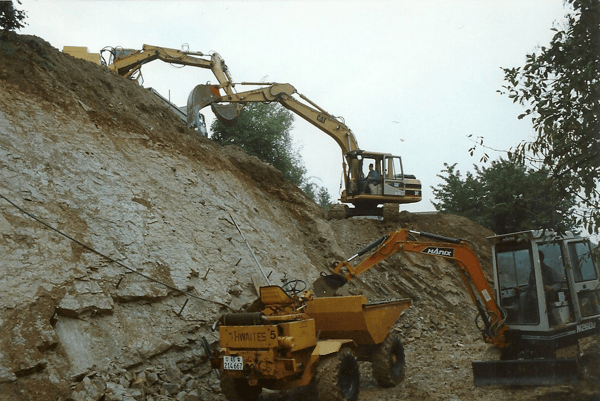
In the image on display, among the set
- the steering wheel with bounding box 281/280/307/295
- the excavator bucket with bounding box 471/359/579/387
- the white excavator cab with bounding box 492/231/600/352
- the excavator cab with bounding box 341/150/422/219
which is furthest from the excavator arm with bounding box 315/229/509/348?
the excavator cab with bounding box 341/150/422/219

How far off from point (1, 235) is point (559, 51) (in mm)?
7553

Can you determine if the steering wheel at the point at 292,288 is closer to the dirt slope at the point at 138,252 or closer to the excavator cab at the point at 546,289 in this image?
the dirt slope at the point at 138,252

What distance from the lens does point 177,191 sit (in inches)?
456

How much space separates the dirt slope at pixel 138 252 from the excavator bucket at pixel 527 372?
0.17 m

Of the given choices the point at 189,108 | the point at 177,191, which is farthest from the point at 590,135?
the point at 189,108

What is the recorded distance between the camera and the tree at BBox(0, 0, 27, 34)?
37.9 feet

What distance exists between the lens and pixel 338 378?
6965 mm

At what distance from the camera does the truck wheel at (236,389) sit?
7.05 meters

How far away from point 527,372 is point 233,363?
14.4 ft

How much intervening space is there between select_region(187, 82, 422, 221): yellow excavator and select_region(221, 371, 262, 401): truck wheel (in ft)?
32.9

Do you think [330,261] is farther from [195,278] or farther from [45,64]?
[45,64]

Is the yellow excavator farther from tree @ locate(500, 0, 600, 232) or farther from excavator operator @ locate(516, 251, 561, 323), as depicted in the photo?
tree @ locate(500, 0, 600, 232)

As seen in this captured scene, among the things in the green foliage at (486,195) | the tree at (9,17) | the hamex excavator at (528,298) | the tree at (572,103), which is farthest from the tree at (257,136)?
the tree at (572,103)

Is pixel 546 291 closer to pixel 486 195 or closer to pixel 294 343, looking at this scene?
pixel 294 343
